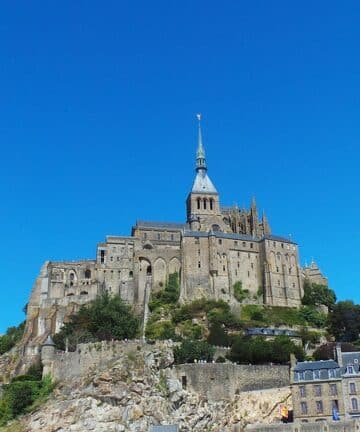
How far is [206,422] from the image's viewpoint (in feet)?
200

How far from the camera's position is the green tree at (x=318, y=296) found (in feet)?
313

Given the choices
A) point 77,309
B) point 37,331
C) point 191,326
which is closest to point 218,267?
point 191,326

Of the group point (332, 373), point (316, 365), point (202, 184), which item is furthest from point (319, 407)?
point (202, 184)

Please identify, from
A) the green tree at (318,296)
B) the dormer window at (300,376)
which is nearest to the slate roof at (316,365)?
the dormer window at (300,376)

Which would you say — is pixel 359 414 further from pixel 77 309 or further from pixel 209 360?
pixel 77 309

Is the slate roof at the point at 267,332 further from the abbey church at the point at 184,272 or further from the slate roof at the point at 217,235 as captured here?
the slate roof at the point at 217,235

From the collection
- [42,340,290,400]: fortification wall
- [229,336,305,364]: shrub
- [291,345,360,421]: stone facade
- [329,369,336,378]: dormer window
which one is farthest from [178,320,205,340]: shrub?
[329,369,336,378]: dormer window

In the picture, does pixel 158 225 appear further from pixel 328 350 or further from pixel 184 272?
pixel 328 350

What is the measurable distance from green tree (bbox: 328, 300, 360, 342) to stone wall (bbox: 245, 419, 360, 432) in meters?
28.6

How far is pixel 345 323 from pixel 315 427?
3029 cm

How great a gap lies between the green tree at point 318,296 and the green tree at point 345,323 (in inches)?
409

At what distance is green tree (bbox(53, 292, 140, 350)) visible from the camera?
7369 centimetres

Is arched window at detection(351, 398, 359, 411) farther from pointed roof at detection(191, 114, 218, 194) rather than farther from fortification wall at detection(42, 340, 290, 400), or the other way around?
pointed roof at detection(191, 114, 218, 194)

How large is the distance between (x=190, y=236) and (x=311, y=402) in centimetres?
4313
